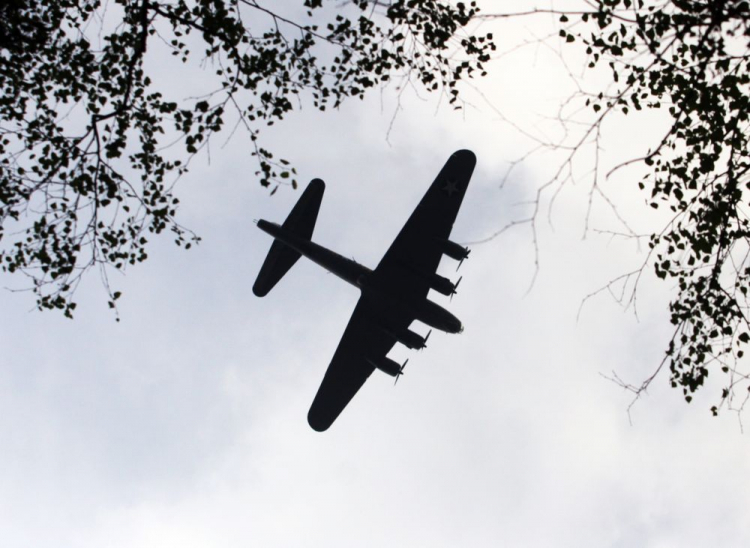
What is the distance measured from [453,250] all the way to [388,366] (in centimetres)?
560

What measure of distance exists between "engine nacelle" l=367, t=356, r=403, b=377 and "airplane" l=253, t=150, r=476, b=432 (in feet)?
0.14

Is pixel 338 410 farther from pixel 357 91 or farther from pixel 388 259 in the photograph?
pixel 357 91

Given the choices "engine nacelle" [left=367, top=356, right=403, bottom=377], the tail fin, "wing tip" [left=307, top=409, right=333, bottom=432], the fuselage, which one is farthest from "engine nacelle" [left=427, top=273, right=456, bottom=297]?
"wing tip" [left=307, top=409, right=333, bottom=432]

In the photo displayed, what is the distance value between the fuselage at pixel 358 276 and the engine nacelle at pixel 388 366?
2.31 m

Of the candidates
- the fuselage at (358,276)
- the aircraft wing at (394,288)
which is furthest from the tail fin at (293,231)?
the aircraft wing at (394,288)

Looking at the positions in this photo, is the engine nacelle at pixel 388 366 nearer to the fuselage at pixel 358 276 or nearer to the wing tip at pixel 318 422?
the fuselage at pixel 358 276

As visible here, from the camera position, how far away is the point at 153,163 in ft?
32.4

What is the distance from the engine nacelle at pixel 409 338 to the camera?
20.8 meters

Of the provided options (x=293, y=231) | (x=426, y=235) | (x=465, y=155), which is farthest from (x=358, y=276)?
(x=465, y=155)

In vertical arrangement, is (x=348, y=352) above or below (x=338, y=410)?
above

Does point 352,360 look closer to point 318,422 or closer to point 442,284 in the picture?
point 318,422

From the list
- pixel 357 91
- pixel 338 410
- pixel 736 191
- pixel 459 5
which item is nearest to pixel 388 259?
pixel 338 410

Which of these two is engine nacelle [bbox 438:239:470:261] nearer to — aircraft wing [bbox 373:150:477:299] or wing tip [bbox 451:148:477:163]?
aircraft wing [bbox 373:150:477:299]

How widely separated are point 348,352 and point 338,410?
264 cm
